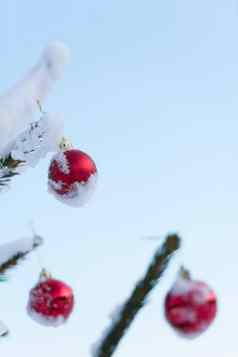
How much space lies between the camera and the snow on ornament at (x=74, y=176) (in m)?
4.12

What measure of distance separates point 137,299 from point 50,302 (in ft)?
4.56

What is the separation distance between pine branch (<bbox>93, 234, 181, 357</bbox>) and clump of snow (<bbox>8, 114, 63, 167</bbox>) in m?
1.16

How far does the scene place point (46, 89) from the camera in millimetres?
3473

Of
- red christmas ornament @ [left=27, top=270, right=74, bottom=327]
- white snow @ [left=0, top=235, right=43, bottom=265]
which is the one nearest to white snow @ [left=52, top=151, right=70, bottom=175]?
red christmas ornament @ [left=27, top=270, right=74, bottom=327]

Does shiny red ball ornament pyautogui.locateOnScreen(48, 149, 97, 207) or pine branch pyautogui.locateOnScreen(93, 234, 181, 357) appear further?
shiny red ball ornament pyautogui.locateOnScreen(48, 149, 97, 207)

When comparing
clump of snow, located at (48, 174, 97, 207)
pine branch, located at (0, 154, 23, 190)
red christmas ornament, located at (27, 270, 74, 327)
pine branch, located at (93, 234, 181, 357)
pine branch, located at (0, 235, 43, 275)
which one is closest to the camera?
pine branch, located at (93, 234, 181, 357)

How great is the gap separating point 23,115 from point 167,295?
1337mm

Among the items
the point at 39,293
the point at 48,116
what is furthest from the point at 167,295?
the point at 48,116

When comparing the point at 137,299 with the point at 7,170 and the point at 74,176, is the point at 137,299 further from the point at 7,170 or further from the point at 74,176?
the point at 74,176

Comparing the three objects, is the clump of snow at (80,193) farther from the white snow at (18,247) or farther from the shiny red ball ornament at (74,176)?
the white snow at (18,247)

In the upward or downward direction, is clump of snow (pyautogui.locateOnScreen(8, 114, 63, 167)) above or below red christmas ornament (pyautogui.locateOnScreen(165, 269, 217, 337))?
above

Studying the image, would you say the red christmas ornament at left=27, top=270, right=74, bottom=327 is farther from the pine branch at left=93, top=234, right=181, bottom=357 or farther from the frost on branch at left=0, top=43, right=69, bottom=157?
the pine branch at left=93, top=234, right=181, bottom=357

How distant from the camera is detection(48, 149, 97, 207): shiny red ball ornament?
412 centimetres

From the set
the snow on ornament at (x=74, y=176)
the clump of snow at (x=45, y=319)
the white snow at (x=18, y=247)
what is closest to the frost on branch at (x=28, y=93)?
the white snow at (x=18, y=247)
